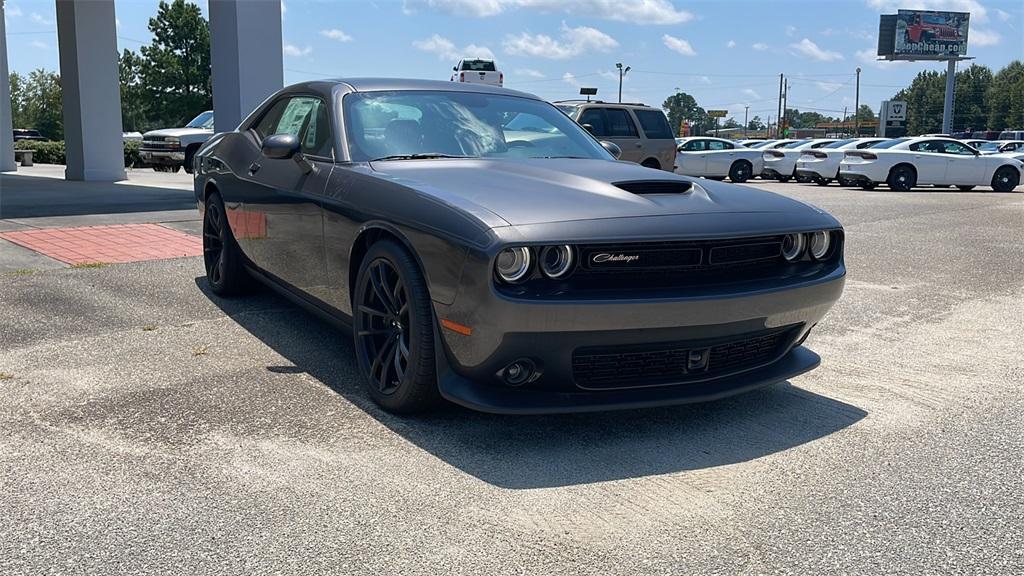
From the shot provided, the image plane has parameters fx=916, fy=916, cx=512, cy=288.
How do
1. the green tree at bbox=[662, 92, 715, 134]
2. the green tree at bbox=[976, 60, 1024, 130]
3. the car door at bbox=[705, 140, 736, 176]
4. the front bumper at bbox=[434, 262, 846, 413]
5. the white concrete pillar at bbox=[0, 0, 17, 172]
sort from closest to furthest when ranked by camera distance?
the front bumper at bbox=[434, 262, 846, 413]
the white concrete pillar at bbox=[0, 0, 17, 172]
the car door at bbox=[705, 140, 736, 176]
the green tree at bbox=[976, 60, 1024, 130]
the green tree at bbox=[662, 92, 715, 134]

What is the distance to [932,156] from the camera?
20.4 meters

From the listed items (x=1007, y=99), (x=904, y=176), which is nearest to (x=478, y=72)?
(x=904, y=176)

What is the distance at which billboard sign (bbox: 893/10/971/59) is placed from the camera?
261 feet

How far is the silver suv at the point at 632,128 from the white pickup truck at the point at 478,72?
17.0 m

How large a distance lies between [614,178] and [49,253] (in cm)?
571

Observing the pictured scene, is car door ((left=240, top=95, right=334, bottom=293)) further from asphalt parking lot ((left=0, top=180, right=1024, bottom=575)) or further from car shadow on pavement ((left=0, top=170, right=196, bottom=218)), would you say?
car shadow on pavement ((left=0, top=170, right=196, bottom=218))

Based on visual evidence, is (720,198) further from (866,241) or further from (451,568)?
(866,241)

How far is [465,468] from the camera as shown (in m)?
3.29

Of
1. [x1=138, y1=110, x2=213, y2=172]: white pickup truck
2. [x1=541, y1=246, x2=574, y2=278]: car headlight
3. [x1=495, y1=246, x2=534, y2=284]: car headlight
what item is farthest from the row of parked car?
[x1=495, y1=246, x2=534, y2=284]: car headlight

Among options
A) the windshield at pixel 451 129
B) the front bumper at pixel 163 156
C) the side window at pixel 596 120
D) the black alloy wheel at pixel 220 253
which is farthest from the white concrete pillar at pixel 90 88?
the windshield at pixel 451 129

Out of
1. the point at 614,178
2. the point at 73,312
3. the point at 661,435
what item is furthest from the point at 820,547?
the point at 73,312

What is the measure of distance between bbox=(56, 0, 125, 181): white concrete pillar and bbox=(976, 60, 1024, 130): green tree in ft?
350

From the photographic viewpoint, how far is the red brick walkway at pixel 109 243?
763cm

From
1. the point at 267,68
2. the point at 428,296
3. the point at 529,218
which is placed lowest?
the point at 428,296
